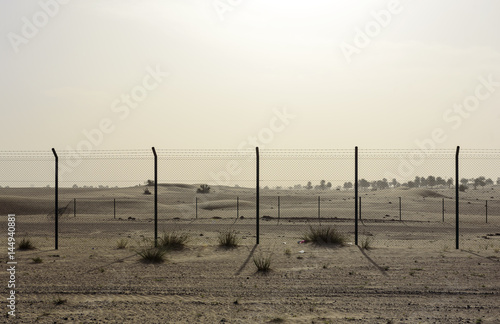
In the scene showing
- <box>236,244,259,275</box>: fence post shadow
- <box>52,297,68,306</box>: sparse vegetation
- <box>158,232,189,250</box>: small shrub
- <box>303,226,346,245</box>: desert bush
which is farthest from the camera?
<box>303,226,346,245</box>: desert bush

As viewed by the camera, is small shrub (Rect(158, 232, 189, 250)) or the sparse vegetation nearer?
the sparse vegetation

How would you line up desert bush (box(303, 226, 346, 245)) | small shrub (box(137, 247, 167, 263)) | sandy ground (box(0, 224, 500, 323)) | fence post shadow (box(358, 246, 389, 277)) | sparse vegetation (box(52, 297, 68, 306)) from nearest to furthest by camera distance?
1. sandy ground (box(0, 224, 500, 323))
2. sparse vegetation (box(52, 297, 68, 306))
3. fence post shadow (box(358, 246, 389, 277))
4. small shrub (box(137, 247, 167, 263))
5. desert bush (box(303, 226, 346, 245))

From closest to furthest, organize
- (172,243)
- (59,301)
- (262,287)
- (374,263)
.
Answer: (59,301), (262,287), (374,263), (172,243)

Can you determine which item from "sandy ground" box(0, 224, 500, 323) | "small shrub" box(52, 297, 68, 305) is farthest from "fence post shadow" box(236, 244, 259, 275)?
"small shrub" box(52, 297, 68, 305)

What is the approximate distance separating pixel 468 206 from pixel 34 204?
41802 millimetres

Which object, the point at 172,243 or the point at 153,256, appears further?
the point at 172,243

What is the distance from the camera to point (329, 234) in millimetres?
18516

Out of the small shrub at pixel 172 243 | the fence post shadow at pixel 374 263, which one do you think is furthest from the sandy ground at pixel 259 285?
the small shrub at pixel 172 243

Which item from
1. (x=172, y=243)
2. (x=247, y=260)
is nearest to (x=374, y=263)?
(x=247, y=260)

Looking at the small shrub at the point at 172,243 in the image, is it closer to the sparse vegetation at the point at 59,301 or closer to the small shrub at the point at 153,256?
the small shrub at the point at 153,256

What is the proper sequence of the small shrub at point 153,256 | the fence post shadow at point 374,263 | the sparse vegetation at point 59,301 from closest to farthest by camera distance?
the sparse vegetation at point 59,301, the fence post shadow at point 374,263, the small shrub at point 153,256

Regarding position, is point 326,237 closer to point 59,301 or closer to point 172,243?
point 172,243

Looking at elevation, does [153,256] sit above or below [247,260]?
above

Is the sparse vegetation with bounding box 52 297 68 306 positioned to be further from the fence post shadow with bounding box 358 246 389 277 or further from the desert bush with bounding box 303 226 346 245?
the desert bush with bounding box 303 226 346 245
